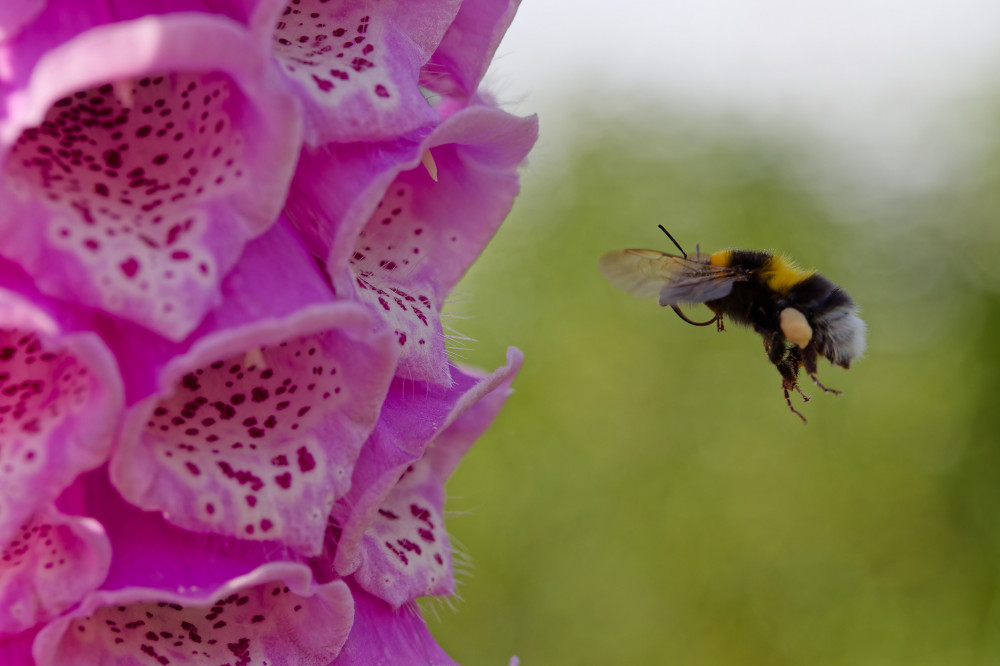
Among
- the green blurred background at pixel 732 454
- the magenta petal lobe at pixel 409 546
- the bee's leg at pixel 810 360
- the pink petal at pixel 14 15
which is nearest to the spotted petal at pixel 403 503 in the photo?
the magenta petal lobe at pixel 409 546

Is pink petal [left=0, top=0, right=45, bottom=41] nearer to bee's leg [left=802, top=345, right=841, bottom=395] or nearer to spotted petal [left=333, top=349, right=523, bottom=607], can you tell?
spotted petal [left=333, top=349, right=523, bottom=607]

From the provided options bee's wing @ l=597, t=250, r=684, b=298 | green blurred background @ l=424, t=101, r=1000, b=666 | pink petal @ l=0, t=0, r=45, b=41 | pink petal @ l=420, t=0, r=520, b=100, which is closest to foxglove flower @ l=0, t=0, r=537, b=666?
pink petal @ l=0, t=0, r=45, b=41

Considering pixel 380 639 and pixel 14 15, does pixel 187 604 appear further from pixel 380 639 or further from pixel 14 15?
pixel 14 15

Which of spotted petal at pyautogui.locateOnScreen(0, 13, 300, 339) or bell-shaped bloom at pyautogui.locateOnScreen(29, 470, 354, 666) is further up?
spotted petal at pyautogui.locateOnScreen(0, 13, 300, 339)

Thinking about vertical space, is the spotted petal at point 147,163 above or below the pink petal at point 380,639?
above

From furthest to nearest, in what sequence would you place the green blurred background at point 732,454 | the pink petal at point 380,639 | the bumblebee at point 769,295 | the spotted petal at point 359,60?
the green blurred background at point 732,454 < the bumblebee at point 769,295 < the pink petal at point 380,639 < the spotted petal at point 359,60

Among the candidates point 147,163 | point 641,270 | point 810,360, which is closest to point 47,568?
point 147,163

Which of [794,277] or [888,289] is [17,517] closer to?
[794,277]

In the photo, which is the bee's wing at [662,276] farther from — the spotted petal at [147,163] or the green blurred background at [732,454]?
the green blurred background at [732,454]

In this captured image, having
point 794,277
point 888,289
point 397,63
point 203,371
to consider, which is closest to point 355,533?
point 203,371
